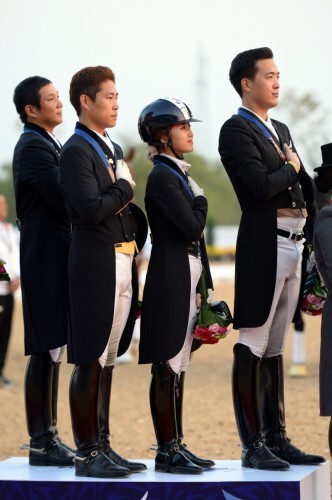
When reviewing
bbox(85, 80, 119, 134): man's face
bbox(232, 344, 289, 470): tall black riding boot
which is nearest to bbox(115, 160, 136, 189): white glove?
bbox(85, 80, 119, 134): man's face

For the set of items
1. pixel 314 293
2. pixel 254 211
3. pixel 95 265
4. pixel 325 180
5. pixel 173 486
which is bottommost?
pixel 173 486

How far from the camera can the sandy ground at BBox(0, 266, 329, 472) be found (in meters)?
10.4

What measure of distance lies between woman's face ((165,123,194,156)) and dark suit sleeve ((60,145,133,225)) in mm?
411

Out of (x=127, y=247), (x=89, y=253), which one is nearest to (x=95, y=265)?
(x=89, y=253)

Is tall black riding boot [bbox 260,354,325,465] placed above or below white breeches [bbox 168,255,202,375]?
below

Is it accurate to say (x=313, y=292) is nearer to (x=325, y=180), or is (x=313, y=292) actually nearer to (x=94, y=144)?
(x=325, y=180)

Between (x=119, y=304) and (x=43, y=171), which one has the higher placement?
(x=43, y=171)

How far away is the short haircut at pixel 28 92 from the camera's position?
7.16 metres

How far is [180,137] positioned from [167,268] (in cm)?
73

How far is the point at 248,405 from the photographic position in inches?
259

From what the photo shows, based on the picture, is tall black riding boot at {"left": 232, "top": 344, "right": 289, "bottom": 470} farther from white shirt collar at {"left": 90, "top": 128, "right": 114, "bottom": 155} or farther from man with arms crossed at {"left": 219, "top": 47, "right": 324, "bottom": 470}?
white shirt collar at {"left": 90, "top": 128, "right": 114, "bottom": 155}

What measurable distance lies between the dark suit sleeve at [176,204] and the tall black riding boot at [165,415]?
2.43 feet

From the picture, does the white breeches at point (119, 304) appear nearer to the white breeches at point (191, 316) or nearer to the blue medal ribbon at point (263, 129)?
the white breeches at point (191, 316)

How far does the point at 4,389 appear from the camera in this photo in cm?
1431
